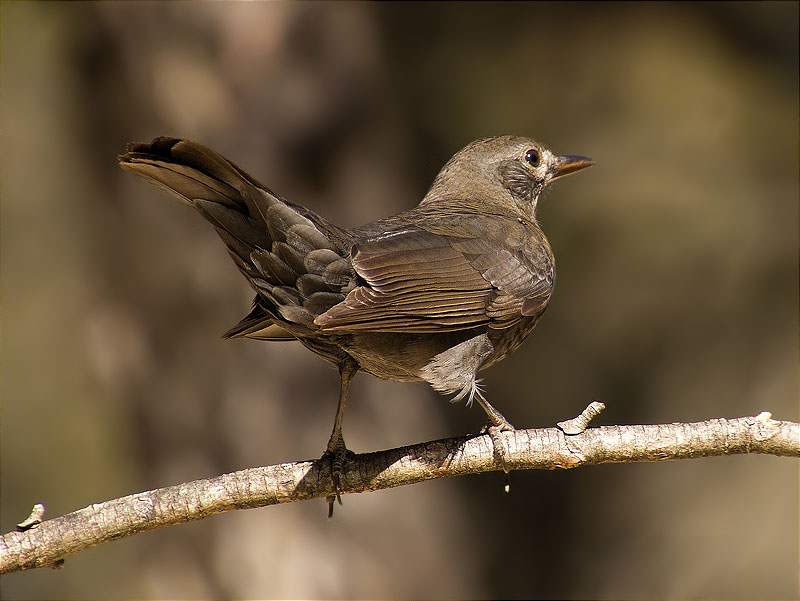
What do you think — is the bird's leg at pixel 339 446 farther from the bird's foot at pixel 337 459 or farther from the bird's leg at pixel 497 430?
the bird's leg at pixel 497 430

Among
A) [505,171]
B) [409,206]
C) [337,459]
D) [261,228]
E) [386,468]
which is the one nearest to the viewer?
[261,228]

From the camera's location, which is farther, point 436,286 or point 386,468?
point 436,286

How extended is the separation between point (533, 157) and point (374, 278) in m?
2.14

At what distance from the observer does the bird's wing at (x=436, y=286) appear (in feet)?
11.7

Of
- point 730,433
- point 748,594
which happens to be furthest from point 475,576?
point 730,433

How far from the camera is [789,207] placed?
8406 millimetres

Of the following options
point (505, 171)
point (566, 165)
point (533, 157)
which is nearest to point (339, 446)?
point (505, 171)

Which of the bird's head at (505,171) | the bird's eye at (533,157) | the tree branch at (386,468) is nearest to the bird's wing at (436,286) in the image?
the tree branch at (386,468)

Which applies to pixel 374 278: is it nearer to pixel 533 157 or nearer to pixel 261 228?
pixel 261 228

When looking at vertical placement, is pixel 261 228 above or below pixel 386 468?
above

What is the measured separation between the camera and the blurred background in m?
7.28

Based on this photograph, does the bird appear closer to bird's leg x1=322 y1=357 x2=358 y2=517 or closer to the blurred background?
bird's leg x1=322 y1=357 x2=358 y2=517

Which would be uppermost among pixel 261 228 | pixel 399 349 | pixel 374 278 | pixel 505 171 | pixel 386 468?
pixel 505 171

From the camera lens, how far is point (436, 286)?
3850mm
